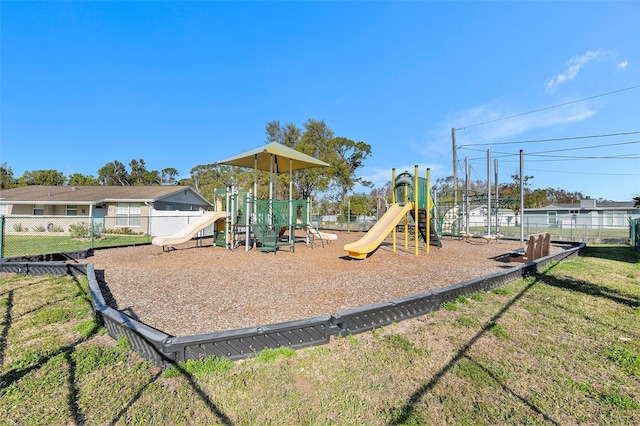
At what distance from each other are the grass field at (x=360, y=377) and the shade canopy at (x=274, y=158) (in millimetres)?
7898

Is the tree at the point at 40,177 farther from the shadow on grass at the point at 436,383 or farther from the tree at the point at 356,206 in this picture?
the shadow on grass at the point at 436,383

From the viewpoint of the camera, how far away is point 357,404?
2068 mm

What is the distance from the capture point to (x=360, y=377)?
7.92 ft

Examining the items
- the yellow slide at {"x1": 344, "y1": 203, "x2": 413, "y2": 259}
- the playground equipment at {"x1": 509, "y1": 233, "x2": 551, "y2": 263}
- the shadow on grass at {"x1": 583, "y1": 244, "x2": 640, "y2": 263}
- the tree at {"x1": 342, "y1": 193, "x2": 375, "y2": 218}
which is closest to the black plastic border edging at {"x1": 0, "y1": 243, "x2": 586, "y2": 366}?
the yellow slide at {"x1": 344, "y1": 203, "x2": 413, "y2": 259}

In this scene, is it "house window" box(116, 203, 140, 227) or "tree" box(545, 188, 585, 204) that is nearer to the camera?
"house window" box(116, 203, 140, 227)

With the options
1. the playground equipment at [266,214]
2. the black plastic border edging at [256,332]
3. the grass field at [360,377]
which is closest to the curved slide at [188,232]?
the playground equipment at [266,214]

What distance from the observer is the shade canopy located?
10.7 metres

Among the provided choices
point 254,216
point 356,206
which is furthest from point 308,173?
point 254,216

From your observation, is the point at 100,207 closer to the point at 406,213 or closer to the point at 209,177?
the point at 406,213

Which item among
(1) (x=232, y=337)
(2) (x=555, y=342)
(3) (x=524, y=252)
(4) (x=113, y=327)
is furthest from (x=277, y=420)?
(3) (x=524, y=252)

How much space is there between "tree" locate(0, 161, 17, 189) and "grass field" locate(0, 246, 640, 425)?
48.3m

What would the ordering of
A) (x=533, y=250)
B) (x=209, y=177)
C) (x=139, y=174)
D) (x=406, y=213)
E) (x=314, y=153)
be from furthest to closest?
(x=139, y=174)
(x=209, y=177)
(x=314, y=153)
(x=406, y=213)
(x=533, y=250)

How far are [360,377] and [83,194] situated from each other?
2619 cm

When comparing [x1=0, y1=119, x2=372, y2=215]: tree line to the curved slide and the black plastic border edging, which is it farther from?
the black plastic border edging
